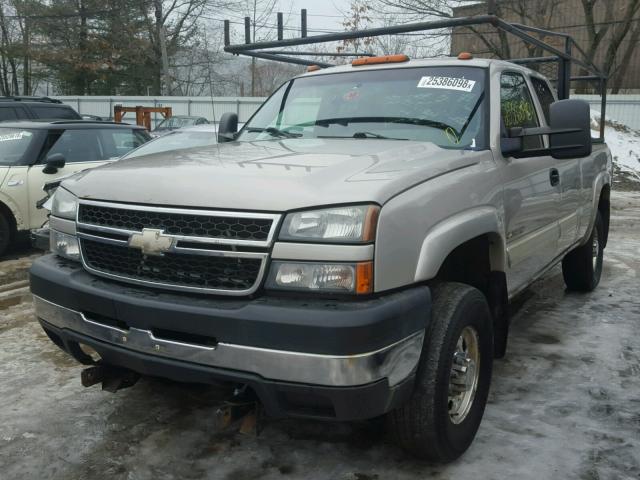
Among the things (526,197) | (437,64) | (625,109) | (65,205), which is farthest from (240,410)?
(625,109)

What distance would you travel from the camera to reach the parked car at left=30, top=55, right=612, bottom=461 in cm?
238

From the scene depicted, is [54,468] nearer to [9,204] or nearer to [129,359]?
[129,359]

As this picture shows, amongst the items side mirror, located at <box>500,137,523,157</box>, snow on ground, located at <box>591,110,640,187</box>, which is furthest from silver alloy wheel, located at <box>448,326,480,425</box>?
snow on ground, located at <box>591,110,640,187</box>

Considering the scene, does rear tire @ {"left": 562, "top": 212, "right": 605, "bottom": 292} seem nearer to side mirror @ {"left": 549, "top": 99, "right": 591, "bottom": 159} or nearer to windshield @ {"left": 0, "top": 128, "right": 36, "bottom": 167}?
side mirror @ {"left": 549, "top": 99, "right": 591, "bottom": 159}

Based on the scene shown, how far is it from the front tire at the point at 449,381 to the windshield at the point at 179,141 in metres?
5.83

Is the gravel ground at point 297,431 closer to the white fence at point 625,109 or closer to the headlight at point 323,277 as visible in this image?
the headlight at point 323,277

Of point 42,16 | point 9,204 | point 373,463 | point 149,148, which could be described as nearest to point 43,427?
point 373,463

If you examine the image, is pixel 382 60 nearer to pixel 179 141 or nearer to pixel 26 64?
pixel 179 141

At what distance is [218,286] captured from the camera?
2.54 metres

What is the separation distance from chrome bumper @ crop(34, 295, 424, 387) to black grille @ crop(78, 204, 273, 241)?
42 centimetres

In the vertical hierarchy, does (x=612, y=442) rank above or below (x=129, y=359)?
below

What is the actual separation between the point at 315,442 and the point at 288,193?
4.55 feet

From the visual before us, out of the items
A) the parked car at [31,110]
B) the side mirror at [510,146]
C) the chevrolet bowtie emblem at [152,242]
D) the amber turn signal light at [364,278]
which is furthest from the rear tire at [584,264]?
the parked car at [31,110]

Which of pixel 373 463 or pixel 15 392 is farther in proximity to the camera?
pixel 15 392
